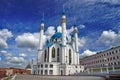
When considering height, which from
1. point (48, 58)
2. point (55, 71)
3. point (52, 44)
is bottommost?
point (55, 71)

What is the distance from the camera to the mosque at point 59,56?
2417 inches

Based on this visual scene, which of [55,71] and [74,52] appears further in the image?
[74,52]

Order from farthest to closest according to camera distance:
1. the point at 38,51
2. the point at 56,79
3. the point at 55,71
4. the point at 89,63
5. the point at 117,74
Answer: the point at 89,63 < the point at 38,51 < the point at 55,71 < the point at 56,79 < the point at 117,74

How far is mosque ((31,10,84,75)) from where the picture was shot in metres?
61.4

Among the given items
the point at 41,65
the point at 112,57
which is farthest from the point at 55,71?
the point at 112,57

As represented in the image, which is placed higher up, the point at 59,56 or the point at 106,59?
the point at 59,56

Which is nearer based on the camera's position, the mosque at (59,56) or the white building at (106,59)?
the white building at (106,59)

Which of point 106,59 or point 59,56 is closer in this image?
point 106,59

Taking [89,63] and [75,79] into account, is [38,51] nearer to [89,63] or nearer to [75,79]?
[89,63]

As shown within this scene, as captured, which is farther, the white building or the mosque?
the mosque

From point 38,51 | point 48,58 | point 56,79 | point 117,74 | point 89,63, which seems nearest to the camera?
point 117,74

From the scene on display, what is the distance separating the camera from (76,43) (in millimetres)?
75312

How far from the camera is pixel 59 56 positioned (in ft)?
224

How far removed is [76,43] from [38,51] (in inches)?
823
